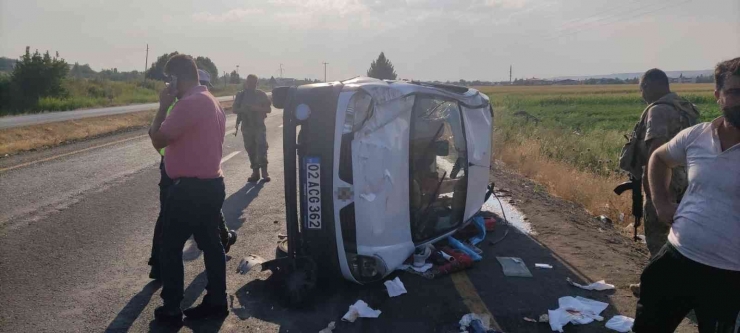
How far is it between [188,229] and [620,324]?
3151mm

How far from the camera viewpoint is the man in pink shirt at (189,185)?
3.94 m

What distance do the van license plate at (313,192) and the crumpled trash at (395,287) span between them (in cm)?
78

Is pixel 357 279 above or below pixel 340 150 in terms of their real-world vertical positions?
below

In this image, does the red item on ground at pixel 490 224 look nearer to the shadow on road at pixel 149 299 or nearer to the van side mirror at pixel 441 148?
the van side mirror at pixel 441 148

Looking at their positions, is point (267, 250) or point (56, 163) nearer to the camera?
point (267, 250)

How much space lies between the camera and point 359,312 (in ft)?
13.5

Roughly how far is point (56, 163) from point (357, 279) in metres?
9.52

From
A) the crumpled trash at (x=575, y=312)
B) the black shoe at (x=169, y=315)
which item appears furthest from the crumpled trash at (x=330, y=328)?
the crumpled trash at (x=575, y=312)

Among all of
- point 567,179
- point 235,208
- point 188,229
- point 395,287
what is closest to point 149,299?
point 188,229

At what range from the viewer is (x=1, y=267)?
518 centimetres

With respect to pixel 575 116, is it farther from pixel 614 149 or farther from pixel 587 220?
pixel 587 220

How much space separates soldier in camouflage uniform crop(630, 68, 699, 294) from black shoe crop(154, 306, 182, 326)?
3543mm

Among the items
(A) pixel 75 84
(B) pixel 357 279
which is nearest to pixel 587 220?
(B) pixel 357 279

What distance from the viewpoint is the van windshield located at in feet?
16.1
